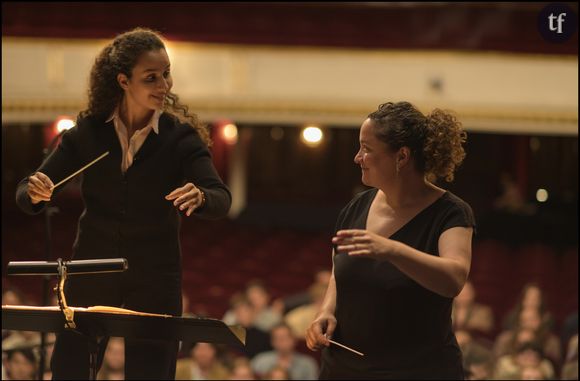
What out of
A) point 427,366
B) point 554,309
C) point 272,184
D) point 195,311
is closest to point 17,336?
point 195,311

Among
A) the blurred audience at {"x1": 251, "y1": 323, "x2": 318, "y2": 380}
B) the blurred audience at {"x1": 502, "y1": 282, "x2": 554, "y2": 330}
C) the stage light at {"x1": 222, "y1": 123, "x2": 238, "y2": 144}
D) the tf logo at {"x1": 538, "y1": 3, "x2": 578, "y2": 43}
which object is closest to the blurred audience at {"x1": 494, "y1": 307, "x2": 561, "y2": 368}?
the blurred audience at {"x1": 502, "y1": 282, "x2": 554, "y2": 330}

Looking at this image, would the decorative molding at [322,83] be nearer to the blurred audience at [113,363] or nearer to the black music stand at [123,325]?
the blurred audience at [113,363]

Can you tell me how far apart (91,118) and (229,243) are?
658 cm

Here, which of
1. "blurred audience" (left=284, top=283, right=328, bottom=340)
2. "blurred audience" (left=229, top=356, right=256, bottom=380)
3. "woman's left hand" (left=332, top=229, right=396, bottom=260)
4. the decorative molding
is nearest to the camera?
"woman's left hand" (left=332, top=229, right=396, bottom=260)

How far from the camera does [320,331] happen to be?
2.38 m

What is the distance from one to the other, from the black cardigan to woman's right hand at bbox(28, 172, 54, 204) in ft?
0.25

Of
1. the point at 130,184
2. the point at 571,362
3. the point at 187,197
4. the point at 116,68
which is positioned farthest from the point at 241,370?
the point at 187,197

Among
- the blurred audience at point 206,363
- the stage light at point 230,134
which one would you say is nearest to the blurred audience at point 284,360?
the blurred audience at point 206,363

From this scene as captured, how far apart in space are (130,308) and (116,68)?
0.67 meters

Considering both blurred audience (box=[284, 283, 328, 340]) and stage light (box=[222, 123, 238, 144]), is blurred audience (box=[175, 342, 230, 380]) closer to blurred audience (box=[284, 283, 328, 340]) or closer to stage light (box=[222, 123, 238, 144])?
blurred audience (box=[284, 283, 328, 340])

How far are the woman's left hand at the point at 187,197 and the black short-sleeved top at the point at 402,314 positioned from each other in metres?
0.39

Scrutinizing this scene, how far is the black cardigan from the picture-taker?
2.64 metres

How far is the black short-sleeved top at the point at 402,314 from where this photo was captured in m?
2.29

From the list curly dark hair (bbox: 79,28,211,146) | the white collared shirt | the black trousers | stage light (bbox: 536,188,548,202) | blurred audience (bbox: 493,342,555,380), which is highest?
curly dark hair (bbox: 79,28,211,146)
